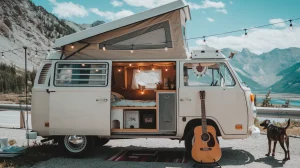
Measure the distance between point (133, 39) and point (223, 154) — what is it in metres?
3.72

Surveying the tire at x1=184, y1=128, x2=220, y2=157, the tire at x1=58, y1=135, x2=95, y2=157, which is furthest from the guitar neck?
the tire at x1=58, y1=135, x2=95, y2=157

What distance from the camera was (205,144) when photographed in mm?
7691

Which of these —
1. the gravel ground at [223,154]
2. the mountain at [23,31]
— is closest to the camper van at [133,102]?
the gravel ground at [223,154]

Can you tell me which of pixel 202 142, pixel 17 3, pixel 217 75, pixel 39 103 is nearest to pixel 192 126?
pixel 202 142

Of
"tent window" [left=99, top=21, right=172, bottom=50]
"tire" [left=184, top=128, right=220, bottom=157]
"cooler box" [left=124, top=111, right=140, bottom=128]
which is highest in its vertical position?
"tent window" [left=99, top=21, right=172, bottom=50]

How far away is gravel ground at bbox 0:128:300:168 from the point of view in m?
7.75

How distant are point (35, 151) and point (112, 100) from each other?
91.0 inches

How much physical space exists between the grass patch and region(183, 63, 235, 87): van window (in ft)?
12.4

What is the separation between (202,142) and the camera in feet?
25.3

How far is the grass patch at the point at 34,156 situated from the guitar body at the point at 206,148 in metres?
3.45

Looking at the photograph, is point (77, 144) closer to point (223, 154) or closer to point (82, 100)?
point (82, 100)

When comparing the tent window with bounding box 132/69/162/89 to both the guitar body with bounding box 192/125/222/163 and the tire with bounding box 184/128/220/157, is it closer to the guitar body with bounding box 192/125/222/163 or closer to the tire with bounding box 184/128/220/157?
the tire with bounding box 184/128/220/157

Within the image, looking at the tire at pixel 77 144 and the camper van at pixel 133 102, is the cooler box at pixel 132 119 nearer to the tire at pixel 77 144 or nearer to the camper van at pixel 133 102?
the camper van at pixel 133 102

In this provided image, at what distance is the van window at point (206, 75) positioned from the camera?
8.30m
